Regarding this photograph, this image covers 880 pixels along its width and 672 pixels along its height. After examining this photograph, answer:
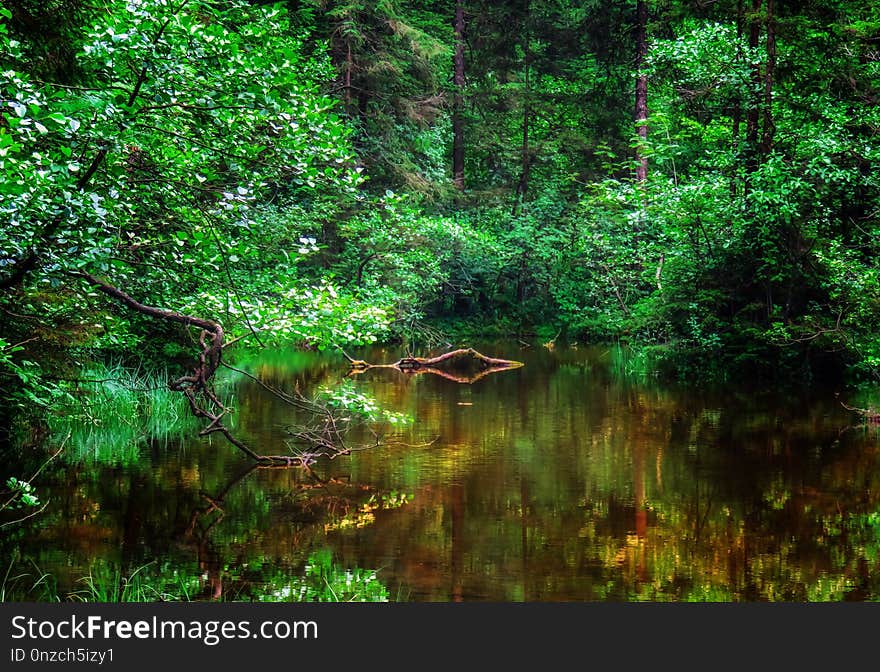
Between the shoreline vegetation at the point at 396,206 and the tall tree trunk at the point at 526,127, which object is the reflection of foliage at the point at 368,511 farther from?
the tall tree trunk at the point at 526,127

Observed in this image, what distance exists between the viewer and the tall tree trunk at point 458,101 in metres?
31.9

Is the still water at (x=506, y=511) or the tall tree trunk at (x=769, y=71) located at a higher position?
the tall tree trunk at (x=769, y=71)

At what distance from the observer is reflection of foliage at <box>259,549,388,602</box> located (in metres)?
5.64

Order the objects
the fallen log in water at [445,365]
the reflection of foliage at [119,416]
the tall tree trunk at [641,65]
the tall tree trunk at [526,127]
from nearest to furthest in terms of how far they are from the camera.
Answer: the reflection of foliage at [119,416] < the fallen log in water at [445,365] < the tall tree trunk at [641,65] < the tall tree trunk at [526,127]

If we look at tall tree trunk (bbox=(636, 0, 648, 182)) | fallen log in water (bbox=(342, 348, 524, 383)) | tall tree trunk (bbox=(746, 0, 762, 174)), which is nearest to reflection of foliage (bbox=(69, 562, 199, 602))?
fallen log in water (bbox=(342, 348, 524, 383))

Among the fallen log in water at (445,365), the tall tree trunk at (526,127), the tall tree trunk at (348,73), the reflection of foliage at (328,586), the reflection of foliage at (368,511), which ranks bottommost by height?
the reflection of foliage at (328,586)

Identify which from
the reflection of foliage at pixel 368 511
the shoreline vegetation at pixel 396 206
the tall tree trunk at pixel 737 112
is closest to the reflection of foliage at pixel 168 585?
the shoreline vegetation at pixel 396 206

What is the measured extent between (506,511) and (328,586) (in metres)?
2.46

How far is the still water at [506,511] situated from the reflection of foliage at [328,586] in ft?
0.13

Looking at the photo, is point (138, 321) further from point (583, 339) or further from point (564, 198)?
point (564, 198)

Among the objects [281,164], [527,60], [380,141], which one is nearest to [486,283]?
[380,141]

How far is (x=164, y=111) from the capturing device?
643 centimetres

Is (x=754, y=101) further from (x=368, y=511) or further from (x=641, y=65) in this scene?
(x=368, y=511)

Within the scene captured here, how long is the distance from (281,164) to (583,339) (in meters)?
21.4
